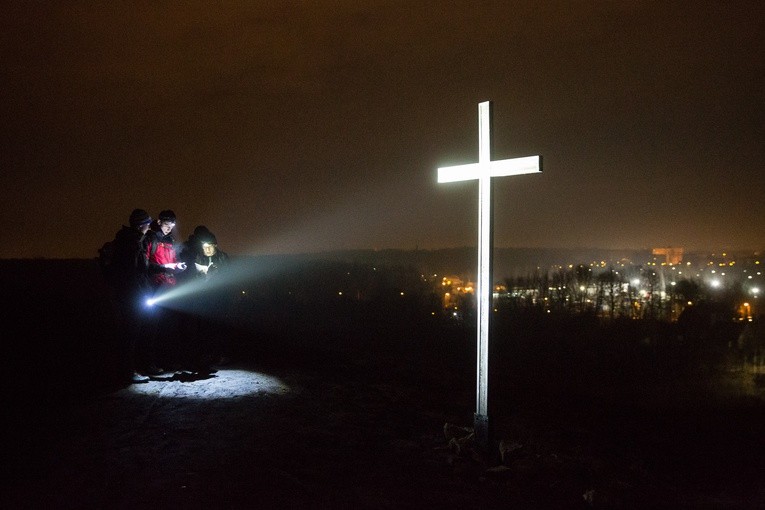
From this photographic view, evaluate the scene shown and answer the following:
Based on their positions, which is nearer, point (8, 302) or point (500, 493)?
point (500, 493)

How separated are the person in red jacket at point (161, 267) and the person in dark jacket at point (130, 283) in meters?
0.20

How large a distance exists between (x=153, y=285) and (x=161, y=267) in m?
0.32

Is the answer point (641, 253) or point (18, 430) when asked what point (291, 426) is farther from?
point (641, 253)

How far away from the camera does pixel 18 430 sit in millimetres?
5758

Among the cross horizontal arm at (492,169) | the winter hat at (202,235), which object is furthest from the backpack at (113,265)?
the cross horizontal arm at (492,169)

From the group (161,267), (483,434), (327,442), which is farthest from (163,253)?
(483,434)

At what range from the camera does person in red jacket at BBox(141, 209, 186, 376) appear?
814 centimetres

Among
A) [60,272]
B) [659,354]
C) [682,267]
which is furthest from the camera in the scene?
[682,267]

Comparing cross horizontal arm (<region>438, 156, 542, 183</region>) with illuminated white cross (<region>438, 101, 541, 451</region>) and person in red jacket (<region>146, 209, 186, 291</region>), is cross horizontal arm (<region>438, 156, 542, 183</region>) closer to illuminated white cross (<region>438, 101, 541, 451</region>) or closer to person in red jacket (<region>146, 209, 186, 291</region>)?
illuminated white cross (<region>438, 101, 541, 451</region>)

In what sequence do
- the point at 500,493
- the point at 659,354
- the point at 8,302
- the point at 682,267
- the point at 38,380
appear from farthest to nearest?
1. the point at 682,267
2. the point at 659,354
3. the point at 8,302
4. the point at 38,380
5. the point at 500,493

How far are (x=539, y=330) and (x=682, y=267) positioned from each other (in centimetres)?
11411

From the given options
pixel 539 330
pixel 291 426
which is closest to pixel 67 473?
pixel 291 426

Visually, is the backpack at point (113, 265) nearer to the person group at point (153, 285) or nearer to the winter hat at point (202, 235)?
the person group at point (153, 285)

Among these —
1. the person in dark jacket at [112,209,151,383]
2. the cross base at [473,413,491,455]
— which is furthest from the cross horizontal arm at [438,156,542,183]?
the person in dark jacket at [112,209,151,383]
